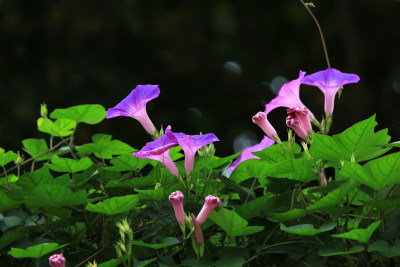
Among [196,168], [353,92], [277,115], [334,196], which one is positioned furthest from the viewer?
[277,115]

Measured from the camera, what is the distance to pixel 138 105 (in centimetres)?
119

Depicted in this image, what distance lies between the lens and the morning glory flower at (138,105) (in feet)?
3.84

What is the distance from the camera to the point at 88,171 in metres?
1.11

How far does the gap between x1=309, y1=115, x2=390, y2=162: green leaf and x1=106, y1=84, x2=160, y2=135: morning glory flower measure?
363 mm

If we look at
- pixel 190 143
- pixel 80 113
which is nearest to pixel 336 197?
pixel 190 143

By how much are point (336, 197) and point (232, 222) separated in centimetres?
15

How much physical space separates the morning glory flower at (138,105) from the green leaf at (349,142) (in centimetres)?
36

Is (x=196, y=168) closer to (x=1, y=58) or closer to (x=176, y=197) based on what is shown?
(x=176, y=197)

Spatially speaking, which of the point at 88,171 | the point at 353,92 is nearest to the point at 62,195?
the point at 88,171

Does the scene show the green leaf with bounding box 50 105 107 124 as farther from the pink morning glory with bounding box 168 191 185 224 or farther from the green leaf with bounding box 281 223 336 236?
the green leaf with bounding box 281 223 336 236

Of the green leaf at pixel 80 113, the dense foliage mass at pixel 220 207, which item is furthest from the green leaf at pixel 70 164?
the green leaf at pixel 80 113

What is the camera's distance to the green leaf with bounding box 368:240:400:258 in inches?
32.2

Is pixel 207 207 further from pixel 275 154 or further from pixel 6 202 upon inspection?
pixel 6 202

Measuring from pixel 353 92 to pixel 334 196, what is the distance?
397cm
